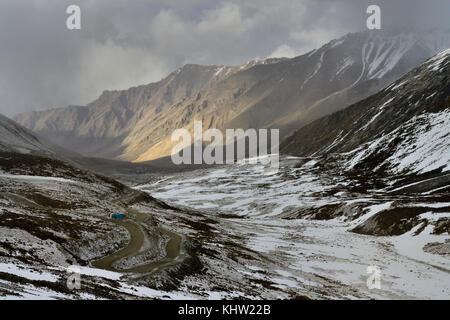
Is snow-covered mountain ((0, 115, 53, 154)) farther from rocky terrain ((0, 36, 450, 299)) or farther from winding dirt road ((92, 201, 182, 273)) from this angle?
winding dirt road ((92, 201, 182, 273))

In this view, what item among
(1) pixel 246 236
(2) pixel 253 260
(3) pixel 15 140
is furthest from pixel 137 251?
(3) pixel 15 140

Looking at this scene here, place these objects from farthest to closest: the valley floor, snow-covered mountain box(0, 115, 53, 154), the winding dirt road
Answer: snow-covered mountain box(0, 115, 53, 154)
the winding dirt road
the valley floor

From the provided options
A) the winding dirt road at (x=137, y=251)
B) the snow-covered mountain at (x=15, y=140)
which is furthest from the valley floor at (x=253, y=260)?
the snow-covered mountain at (x=15, y=140)

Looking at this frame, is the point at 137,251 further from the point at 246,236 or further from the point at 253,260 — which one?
the point at 246,236

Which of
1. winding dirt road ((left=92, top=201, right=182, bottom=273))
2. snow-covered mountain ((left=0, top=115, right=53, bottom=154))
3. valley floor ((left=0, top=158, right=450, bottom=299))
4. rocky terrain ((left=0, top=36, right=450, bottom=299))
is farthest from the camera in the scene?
snow-covered mountain ((left=0, top=115, right=53, bottom=154))

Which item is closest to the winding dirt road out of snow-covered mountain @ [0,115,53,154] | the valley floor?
the valley floor

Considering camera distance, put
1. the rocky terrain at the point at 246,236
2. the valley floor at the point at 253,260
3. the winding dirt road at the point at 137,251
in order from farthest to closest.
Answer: the winding dirt road at the point at 137,251 < the rocky terrain at the point at 246,236 < the valley floor at the point at 253,260

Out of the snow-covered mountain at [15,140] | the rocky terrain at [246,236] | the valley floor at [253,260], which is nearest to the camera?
the valley floor at [253,260]

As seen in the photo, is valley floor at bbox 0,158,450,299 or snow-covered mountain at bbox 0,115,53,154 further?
snow-covered mountain at bbox 0,115,53,154

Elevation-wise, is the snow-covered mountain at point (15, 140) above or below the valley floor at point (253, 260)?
above

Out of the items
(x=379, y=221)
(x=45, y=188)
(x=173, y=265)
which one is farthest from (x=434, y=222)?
(x=45, y=188)

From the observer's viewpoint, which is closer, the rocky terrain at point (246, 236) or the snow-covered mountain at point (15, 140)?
the rocky terrain at point (246, 236)

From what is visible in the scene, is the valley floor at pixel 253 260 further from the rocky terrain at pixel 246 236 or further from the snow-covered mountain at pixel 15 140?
the snow-covered mountain at pixel 15 140

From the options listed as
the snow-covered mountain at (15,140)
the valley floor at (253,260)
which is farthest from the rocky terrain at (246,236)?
the snow-covered mountain at (15,140)
